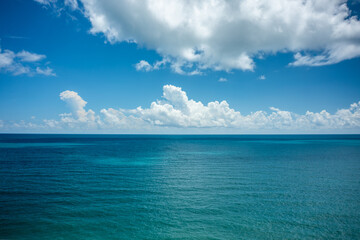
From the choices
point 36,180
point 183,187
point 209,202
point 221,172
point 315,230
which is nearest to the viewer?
point 315,230

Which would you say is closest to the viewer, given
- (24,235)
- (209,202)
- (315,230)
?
(24,235)

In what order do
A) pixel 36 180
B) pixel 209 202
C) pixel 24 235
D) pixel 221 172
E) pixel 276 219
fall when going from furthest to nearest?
1. pixel 221 172
2. pixel 36 180
3. pixel 209 202
4. pixel 276 219
5. pixel 24 235

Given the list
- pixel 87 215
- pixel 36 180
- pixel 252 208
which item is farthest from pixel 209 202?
pixel 36 180

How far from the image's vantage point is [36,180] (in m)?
33.1

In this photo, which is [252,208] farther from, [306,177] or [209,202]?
[306,177]

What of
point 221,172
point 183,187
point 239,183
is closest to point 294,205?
point 239,183

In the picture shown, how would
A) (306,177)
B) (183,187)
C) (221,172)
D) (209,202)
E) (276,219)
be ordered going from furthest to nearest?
(221,172) → (306,177) → (183,187) → (209,202) → (276,219)

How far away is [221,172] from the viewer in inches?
1617

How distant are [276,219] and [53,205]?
78.9ft

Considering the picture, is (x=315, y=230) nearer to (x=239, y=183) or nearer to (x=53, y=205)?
(x=239, y=183)

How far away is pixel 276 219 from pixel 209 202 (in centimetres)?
735

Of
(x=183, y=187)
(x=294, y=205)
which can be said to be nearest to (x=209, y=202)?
(x=183, y=187)

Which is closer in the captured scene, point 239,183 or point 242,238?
point 242,238

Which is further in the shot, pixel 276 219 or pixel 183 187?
pixel 183 187
